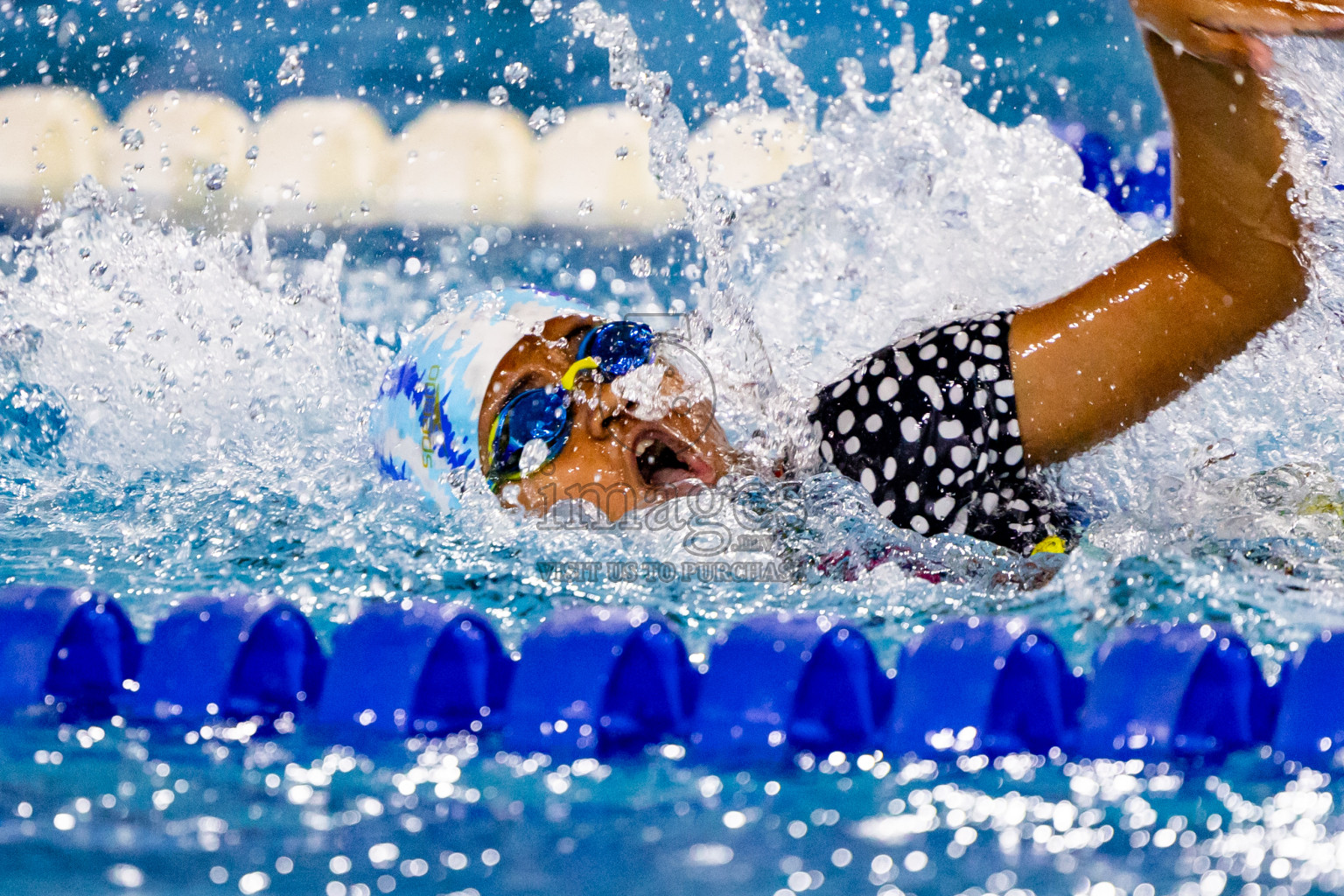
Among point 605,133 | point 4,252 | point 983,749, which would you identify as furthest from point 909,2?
point 983,749

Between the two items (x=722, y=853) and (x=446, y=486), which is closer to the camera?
(x=722, y=853)

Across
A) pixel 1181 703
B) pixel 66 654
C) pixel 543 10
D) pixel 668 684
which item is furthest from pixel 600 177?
pixel 1181 703

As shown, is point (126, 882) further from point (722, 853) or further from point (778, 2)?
point (778, 2)

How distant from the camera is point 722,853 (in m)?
1.01

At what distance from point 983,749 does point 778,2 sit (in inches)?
197

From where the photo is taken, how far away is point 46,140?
5.90 meters

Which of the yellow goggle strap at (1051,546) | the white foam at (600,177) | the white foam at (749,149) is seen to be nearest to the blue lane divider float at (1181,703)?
the yellow goggle strap at (1051,546)

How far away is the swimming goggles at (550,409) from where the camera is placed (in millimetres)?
1649

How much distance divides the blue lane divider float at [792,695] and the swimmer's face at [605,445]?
442mm

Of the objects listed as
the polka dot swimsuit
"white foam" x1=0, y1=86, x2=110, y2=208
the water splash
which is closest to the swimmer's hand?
the water splash

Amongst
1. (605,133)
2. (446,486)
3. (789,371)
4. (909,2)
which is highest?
(909,2)

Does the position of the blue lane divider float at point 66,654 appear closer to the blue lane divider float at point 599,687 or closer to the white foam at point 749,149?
the blue lane divider float at point 599,687

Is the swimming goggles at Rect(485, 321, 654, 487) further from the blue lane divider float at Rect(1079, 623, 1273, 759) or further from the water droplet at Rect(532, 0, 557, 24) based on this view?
the water droplet at Rect(532, 0, 557, 24)

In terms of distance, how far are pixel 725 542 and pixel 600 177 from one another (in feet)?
14.6
